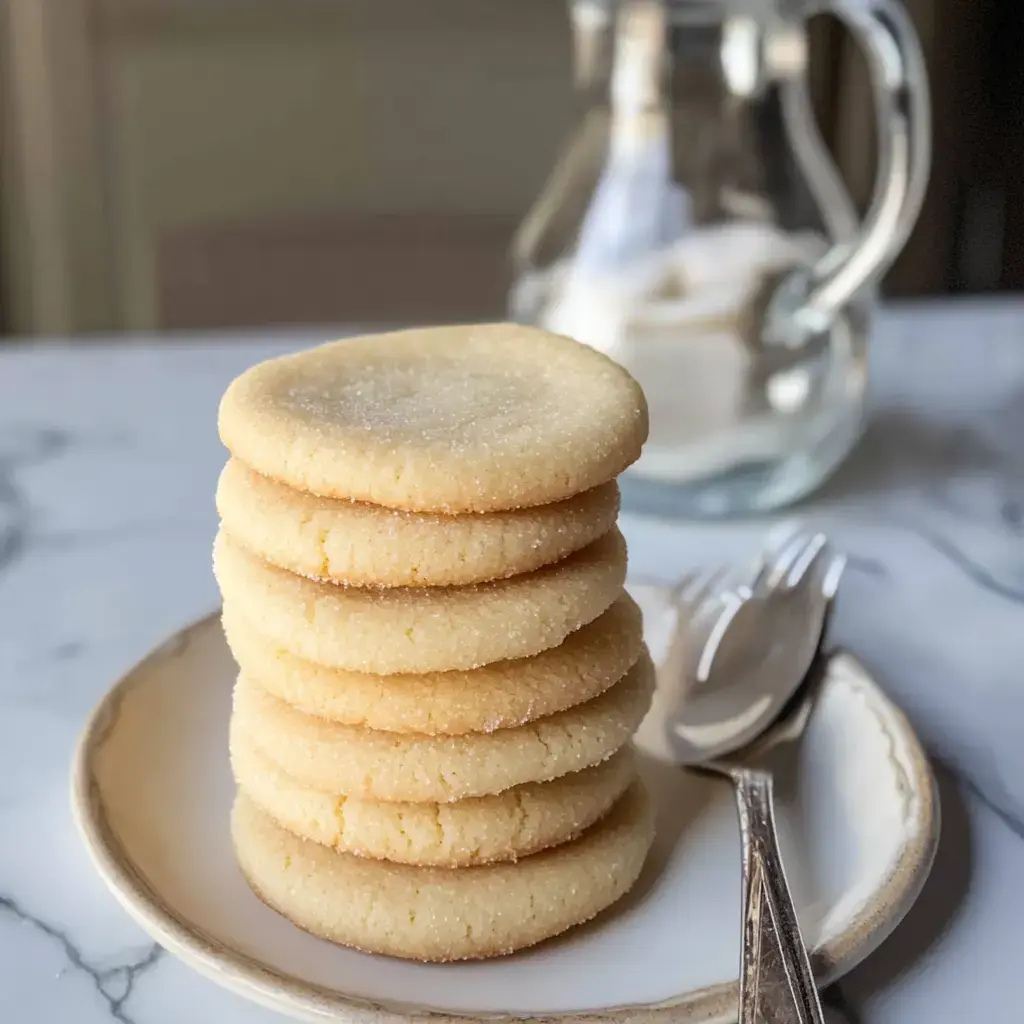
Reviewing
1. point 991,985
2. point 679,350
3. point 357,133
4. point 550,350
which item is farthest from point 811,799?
point 357,133

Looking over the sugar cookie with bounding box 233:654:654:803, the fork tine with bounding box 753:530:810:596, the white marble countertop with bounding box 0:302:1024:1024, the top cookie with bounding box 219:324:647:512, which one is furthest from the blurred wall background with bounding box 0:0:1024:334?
the sugar cookie with bounding box 233:654:654:803

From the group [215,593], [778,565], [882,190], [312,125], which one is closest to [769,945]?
[778,565]

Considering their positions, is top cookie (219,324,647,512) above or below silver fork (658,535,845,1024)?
above

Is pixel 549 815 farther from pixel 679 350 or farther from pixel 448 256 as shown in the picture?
pixel 448 256

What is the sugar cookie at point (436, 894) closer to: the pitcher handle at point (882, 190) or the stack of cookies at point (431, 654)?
the stack of cookies at point (431, 654)

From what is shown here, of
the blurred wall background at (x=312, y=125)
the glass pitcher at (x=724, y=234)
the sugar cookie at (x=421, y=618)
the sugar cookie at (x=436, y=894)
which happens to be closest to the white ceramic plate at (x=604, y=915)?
the sugar cookie at (x=436, y=894)

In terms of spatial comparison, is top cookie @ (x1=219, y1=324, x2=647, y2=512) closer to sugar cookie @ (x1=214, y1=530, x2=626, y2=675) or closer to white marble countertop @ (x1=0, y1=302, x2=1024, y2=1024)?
sugar cookie @ (x1=214, y1=530, x2=626, y2=675)
